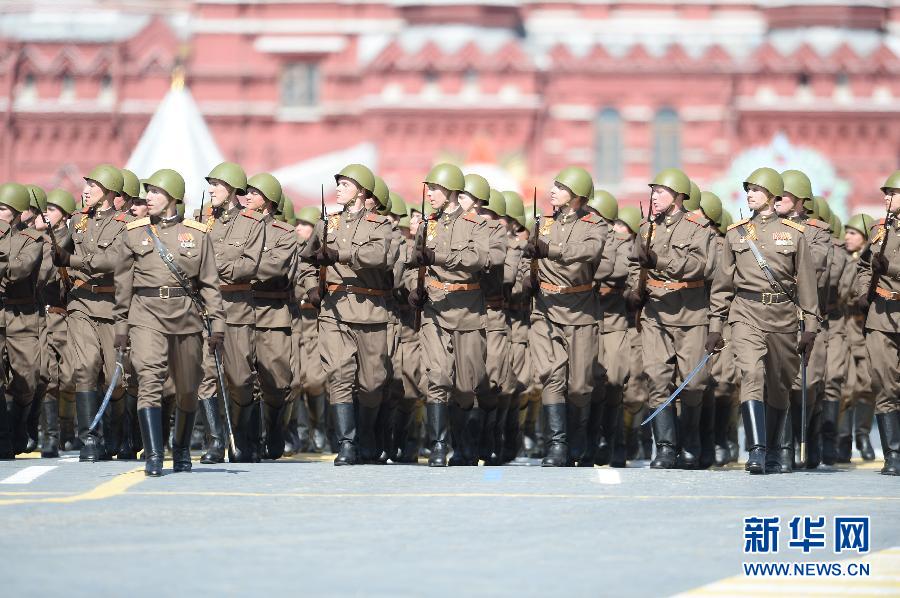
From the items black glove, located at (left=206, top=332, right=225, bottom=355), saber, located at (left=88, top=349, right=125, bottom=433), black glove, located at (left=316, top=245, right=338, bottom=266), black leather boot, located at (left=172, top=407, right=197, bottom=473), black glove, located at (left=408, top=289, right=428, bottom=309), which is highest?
black glove, located at (left=316, top=245, right=338, bottom=266)

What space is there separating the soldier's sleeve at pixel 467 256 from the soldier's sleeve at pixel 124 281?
2.09m

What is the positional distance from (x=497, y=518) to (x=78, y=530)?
6.47 ft

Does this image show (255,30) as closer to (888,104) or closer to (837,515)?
(888,104)

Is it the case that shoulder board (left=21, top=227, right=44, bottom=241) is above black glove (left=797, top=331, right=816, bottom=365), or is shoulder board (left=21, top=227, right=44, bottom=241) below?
above

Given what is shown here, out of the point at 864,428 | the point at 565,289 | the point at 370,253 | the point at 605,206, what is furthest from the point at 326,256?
the point at 864,428

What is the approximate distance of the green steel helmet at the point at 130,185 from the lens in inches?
567

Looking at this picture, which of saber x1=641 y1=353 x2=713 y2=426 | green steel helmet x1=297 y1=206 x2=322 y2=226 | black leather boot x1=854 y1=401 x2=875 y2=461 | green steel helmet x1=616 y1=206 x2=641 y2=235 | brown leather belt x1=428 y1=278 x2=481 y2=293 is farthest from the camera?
green steel helmet x1=297 y1=206 x2=322 y2=226

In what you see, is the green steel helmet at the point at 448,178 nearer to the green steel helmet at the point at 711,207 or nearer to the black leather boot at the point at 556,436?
the black leather boot at the point at 556,436

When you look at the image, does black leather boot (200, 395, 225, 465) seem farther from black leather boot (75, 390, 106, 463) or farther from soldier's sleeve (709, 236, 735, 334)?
soldier's sleeve (709, 236, 735, 334)

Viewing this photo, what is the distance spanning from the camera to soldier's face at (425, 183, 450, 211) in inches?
549

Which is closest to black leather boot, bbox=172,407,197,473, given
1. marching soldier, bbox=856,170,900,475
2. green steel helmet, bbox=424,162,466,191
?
green steel helmet, bbox=424,162,466,191

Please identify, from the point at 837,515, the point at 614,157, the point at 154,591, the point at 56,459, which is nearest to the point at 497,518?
the point at 837,515

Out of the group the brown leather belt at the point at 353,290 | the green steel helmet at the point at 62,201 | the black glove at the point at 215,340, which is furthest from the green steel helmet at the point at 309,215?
the black glove at the point at 215,340

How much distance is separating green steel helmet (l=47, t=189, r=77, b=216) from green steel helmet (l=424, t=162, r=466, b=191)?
3073 millimetres
